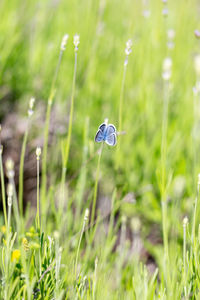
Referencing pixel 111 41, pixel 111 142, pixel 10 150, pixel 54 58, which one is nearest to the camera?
pixel 111 142

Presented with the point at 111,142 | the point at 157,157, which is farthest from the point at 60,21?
the point at 111,142

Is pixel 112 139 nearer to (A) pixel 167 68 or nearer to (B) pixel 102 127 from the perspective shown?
(B) pixel 102 127

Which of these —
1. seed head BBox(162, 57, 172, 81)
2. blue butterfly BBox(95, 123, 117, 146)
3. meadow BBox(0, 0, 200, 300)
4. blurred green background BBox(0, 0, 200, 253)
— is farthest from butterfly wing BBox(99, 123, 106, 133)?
blurred green background BBox(0, 0, 200, 253)

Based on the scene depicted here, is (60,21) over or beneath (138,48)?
over

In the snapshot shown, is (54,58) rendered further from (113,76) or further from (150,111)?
(150,111)

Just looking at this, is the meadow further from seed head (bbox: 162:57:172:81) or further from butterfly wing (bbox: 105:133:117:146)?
seed head (bbox: 162:57:172:81)

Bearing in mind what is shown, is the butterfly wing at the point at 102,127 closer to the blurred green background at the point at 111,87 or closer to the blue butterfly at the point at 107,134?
the blue butterfly at the point at 107,134

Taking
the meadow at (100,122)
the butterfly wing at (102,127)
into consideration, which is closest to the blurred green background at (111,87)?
the meadow at (100,122)

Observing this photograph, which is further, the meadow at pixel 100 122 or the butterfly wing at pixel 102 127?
the meadow at pixel 100 122
